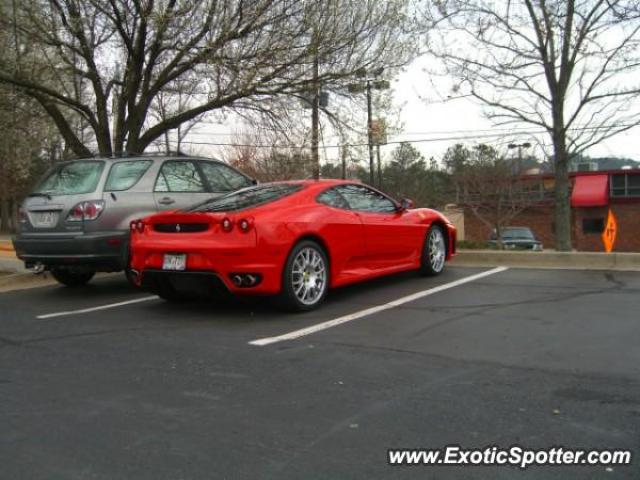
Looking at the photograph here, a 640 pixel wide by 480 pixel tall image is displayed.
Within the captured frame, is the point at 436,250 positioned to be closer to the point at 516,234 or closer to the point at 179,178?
the point at 179,178

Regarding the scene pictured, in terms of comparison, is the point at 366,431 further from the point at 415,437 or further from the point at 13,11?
the point at 13,11

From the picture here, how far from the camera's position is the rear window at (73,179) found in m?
7.26

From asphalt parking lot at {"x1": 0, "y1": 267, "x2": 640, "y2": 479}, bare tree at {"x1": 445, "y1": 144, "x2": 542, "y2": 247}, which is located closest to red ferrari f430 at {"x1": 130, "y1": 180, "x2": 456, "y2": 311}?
asphalt parking lot at {"x1": 0, "y1": 267, "x2": 640, "y2": 479}

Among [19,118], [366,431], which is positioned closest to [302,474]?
[366,431]

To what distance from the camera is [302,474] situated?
9.10 ft

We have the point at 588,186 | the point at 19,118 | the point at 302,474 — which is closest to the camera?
the point at 302,474

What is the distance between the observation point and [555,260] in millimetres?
9109

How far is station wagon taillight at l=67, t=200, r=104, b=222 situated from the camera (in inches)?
276

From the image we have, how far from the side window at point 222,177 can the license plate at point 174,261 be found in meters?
2.42

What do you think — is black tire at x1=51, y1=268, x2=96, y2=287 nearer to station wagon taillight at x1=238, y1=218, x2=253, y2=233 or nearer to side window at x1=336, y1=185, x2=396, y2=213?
station wagon taillight at x1=238, y1=218, x2=253, y2=233

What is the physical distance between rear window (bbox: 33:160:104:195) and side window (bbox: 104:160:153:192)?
0.46ft

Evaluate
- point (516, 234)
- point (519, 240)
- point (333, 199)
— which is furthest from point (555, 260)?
point (516, 234)

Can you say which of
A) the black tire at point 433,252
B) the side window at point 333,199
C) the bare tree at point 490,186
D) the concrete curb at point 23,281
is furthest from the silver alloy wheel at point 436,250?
the bare tree at point 490,186

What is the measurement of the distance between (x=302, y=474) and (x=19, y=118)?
1238 centimetres
